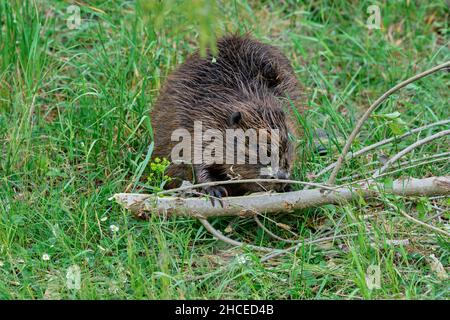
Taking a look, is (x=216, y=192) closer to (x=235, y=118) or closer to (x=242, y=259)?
(x=235, y=118)

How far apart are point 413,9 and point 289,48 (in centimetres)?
108

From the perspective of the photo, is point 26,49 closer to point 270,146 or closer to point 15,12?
point 15,12

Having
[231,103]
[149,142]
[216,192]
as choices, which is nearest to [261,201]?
[216,192]

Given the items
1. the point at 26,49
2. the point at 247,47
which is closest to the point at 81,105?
the point at 26,49

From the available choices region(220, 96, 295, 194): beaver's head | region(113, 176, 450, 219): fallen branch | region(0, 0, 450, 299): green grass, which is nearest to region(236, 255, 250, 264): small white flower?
region(0, 0, 450, 299): green grass

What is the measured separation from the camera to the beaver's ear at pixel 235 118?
471 centimetres

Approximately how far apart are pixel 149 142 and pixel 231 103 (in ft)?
2.37

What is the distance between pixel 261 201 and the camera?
14.8 feet

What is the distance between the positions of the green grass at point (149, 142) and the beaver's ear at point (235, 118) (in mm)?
519

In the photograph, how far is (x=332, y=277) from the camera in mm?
4223

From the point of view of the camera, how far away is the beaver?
4.71 m

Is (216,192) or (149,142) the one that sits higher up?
(149,142)

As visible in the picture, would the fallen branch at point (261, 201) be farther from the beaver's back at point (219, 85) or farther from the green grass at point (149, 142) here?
the beaver's back at point (219, 85)

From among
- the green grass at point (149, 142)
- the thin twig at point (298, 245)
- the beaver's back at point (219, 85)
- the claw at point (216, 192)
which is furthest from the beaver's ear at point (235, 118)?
the thin twig at point (298, 245)
